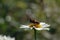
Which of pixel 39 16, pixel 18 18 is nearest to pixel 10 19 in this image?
pixel 18 18

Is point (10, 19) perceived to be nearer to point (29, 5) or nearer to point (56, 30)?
point (29, 5)

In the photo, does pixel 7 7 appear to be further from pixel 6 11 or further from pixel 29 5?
pixel 29 5

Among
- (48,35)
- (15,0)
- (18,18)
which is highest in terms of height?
(15,0)

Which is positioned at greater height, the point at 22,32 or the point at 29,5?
the point at 29,5

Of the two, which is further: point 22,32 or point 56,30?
point 56,30

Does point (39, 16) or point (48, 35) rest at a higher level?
point (39, 16)

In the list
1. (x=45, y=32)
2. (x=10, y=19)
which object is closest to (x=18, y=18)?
(x=10, y=19)
